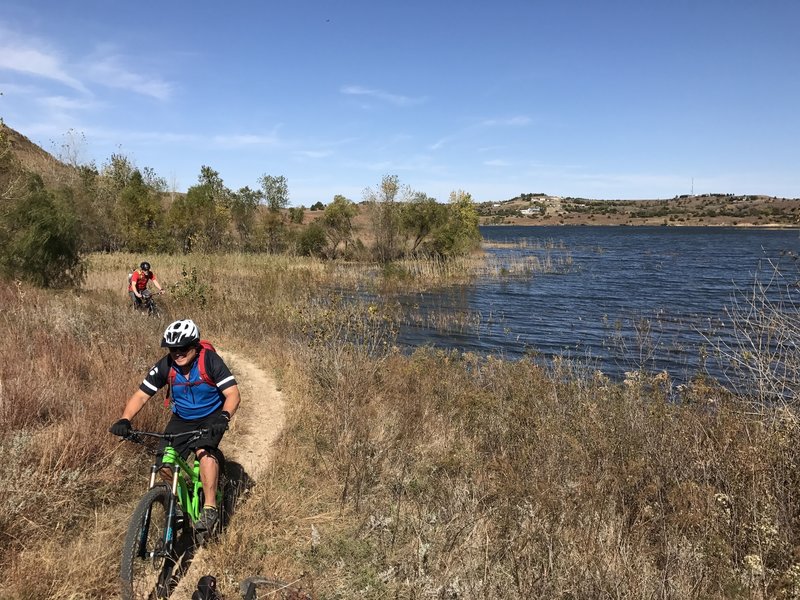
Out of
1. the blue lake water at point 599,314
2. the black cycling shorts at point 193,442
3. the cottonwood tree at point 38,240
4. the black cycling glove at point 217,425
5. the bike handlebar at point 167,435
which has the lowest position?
the blue lake water at point 599,314

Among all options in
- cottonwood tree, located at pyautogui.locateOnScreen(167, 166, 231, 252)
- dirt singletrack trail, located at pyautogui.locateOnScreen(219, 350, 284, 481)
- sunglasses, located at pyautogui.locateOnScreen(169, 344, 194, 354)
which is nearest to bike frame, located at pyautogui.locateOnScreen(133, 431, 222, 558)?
sunglasses, located at pyautogui.locateOnScreen(169, 344, 194, 354)

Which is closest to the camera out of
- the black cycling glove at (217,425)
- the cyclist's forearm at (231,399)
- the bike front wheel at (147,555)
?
the bike front wheel at (147,555)

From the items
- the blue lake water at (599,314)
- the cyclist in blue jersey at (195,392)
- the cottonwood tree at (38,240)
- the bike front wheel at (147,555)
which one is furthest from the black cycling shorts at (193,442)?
the cottonwood tree at (38,240)

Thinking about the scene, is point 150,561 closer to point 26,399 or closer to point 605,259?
point 26,399

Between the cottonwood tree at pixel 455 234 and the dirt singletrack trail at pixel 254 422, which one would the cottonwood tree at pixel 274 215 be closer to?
the cottonwood tree at pixel 455 234

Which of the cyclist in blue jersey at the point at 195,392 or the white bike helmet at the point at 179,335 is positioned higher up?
the white bike helmet at the point at 179,335

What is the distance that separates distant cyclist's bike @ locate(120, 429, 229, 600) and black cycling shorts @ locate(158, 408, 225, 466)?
0.16 feet

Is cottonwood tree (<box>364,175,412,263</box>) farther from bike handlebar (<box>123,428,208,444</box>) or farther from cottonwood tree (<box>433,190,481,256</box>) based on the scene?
bike handlebar (<box>123,428,208,444</box>)

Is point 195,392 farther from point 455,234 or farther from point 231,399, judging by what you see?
point 455,234

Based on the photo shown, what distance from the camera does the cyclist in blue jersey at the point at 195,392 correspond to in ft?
14.4

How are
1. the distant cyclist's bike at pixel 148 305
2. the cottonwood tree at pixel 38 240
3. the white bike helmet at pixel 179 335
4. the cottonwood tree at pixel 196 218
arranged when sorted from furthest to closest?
the cottonwood tree at pixel 196 218
the cottonwood tree at pixel 38 240
the distant cyclist's bike at pixel 148 305
the white bike helmet at pixel 179 335

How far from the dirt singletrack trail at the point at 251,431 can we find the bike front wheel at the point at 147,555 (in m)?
0.23

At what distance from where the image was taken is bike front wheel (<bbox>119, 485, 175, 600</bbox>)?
3603mm

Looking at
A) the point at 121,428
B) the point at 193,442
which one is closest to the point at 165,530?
the point at 193,442
